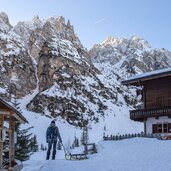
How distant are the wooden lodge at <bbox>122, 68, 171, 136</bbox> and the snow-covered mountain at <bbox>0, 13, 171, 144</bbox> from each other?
3016 inches

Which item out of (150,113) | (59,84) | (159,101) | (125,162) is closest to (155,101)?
(159,101)

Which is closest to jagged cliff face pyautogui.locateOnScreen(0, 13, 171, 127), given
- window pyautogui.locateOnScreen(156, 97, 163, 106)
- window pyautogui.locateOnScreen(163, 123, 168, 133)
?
window pyautogui.locateOnScreen(156, 97, 163, 106)

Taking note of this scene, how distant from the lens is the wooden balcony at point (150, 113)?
123 feet

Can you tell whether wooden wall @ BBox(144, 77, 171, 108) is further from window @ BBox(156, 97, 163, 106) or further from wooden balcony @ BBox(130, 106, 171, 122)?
wooden balcony @ BBox(130, 106, 171, 122)

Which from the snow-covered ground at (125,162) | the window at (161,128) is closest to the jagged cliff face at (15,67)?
the window at (161,128)

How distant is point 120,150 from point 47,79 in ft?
403

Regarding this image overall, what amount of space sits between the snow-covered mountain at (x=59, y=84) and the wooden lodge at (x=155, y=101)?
76613mm

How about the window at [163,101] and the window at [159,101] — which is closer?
the window at [163,101]

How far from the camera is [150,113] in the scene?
128 feet

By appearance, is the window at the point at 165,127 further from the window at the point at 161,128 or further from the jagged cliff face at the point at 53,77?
the jagged cliff face at the point at 53,77

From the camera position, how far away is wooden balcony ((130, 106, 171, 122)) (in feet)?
123

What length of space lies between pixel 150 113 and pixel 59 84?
10816 centimetres

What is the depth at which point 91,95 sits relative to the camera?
149 meters

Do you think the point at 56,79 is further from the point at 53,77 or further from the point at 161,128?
the point at 161,128
